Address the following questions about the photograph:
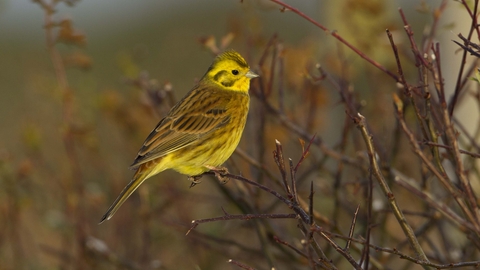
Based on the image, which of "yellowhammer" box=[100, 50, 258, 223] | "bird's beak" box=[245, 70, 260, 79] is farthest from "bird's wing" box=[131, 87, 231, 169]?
"bird's beak" box=[245, 70, 260, 79]

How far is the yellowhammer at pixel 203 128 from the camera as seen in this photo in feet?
12.9

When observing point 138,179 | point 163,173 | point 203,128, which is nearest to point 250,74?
point 203,128

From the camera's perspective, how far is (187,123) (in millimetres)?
4254

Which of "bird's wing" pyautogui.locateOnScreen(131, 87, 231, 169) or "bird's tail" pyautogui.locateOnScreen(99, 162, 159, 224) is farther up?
"bird's wing" pyautogui.locateOnScreen(131, 87, 231, 169)

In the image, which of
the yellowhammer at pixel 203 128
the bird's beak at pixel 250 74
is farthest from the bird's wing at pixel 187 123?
the bird's beak at pixel 250 74

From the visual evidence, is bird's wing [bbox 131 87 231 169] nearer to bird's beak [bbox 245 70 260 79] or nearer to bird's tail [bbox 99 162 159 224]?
bird's tail [bbox 99 162 159 224]

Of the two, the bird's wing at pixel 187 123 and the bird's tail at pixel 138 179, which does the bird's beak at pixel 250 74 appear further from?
the bird's tail at pixel 138 179

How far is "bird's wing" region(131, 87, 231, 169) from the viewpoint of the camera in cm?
403

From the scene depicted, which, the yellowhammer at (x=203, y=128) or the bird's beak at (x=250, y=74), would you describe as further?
the bird's beak at (x=250, y=74)

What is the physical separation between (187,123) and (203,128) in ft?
0.39

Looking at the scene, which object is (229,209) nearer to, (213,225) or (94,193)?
(213,225)

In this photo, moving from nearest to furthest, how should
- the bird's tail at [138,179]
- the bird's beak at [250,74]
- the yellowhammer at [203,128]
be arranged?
the bird's tail at [138,179] → the yellowhammer at [203,128] → the bird's beak at [250,74]

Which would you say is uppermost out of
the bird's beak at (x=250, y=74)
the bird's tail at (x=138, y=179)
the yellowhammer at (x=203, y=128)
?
the bird's beak at (x=250, y=74)

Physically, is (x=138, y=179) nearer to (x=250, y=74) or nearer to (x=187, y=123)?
(x=187, y=123)
